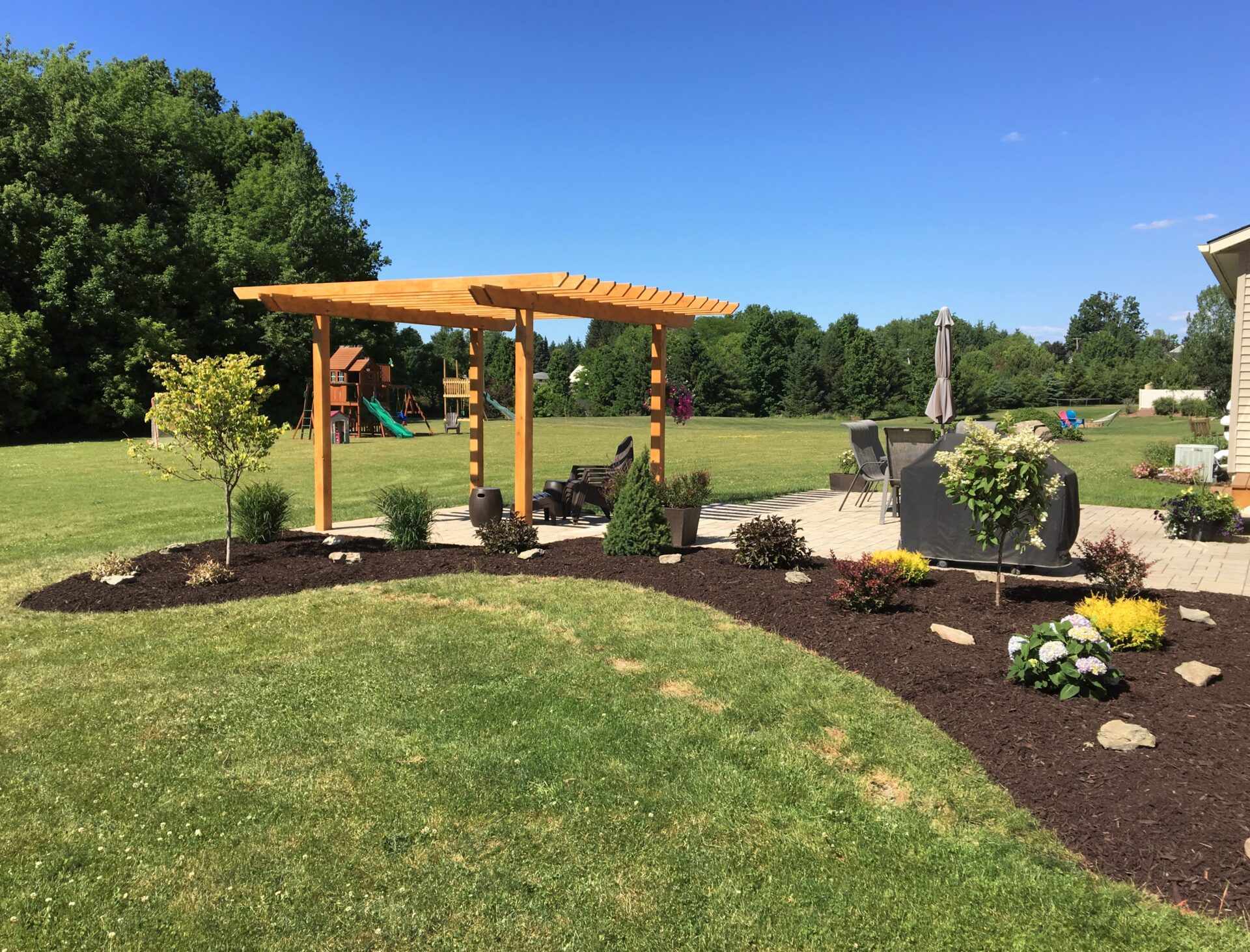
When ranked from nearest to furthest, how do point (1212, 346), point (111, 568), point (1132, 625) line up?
point (1132, 625) → point (111, 568) → point (1212, 346)

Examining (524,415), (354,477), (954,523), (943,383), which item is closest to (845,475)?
(943,383)

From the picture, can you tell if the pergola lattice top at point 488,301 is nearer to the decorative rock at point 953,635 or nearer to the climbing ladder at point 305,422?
the decorative rock at point 953,635

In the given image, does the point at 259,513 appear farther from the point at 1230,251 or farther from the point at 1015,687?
the point at 1230,251

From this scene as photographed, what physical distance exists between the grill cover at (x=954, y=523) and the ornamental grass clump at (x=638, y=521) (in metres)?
2.15

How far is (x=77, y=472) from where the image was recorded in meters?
16.2

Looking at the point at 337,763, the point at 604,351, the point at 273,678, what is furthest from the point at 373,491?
the point at 604,351

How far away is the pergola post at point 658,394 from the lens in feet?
35.0

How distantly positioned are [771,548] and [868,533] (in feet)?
9.02

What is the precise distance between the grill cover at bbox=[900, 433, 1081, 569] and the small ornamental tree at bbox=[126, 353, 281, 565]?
219 inches

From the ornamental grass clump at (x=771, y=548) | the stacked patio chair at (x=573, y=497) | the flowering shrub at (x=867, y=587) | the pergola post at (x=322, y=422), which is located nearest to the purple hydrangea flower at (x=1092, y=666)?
the flowering shrub at (x=867, y=587)

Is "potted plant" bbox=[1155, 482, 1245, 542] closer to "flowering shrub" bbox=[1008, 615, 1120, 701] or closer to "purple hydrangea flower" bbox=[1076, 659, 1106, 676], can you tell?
"flowering shrub" bbox=[1008, 615, 1120, 701]

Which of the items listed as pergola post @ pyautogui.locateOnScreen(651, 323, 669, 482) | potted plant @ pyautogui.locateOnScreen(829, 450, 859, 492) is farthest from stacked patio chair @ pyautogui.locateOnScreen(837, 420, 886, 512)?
pergola post @ pyautogui.locateOnScreen(651, 323, 669, 482)

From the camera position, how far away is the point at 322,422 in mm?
9703

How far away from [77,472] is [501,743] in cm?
1607
